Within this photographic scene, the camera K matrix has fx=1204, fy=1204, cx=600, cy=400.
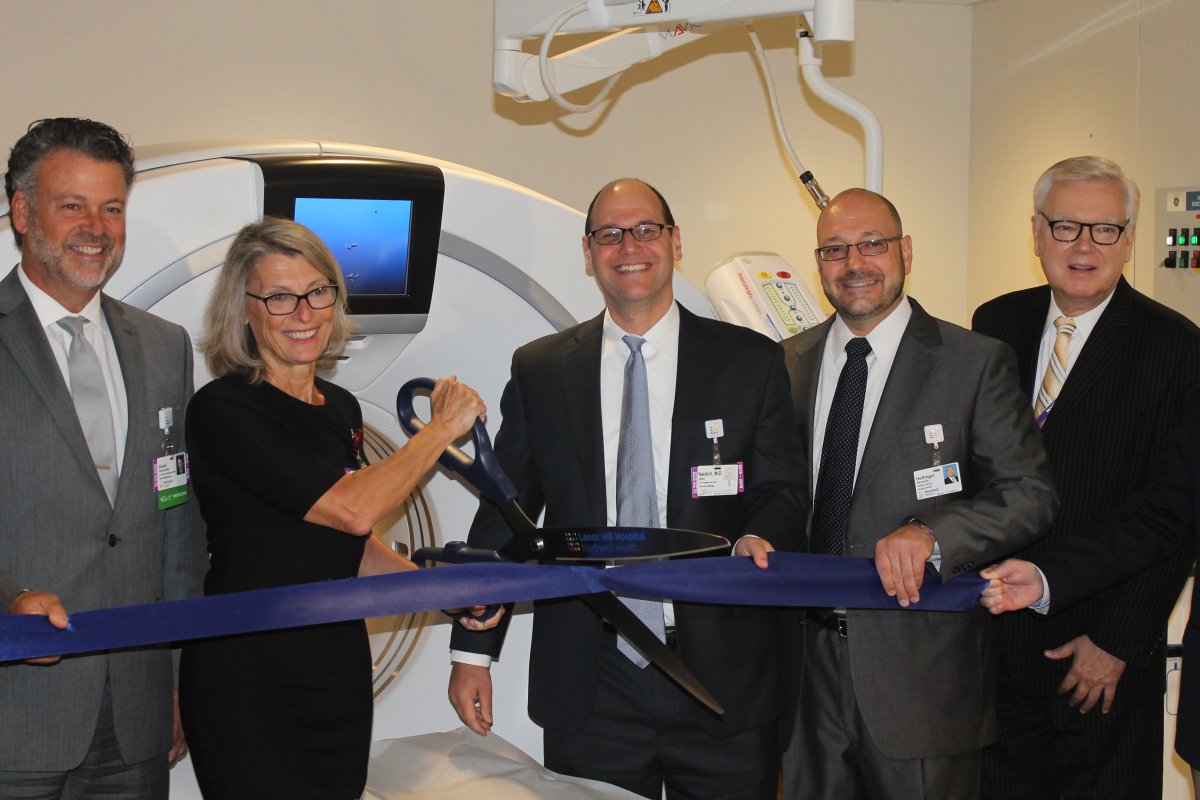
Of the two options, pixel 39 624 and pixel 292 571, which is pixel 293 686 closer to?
pixel 292 571

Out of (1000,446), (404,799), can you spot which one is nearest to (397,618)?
(404,799)

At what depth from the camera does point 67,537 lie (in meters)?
1.88

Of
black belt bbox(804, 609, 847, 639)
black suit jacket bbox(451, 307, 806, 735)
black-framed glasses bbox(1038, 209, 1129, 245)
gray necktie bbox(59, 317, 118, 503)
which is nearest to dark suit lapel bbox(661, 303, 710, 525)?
black suit jacket bbox(451, 307, 806, 735)

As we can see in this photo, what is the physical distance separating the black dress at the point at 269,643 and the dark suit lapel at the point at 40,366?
6.7 inches

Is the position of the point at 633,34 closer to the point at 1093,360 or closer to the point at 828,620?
the point at 1093,360

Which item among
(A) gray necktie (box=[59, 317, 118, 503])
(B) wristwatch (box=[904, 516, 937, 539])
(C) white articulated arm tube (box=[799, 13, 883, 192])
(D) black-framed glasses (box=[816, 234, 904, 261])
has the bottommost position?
(B) wristwatch (box=[904, 516, 937, 539])

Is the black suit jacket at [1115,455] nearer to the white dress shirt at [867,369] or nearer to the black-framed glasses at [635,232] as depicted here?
the white dress shirt at [867,369]

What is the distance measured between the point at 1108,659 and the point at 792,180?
4022 mm

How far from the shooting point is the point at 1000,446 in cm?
213

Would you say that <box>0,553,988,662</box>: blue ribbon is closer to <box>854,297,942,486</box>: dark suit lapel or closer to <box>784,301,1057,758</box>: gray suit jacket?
<box>784,301,1057,758</box>: gray suit jacket

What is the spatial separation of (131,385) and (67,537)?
26 cm

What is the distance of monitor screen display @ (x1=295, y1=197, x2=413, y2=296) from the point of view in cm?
241

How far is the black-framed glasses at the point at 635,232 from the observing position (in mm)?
2217

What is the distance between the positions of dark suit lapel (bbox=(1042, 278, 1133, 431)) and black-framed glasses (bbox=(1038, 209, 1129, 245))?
0.14m
